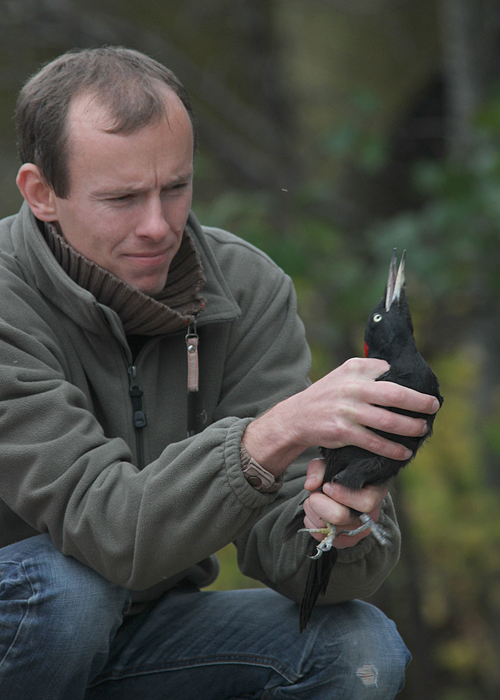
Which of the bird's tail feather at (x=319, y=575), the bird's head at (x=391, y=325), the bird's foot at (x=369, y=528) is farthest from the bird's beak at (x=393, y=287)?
the bird's tail feather at (x=319, y=575)

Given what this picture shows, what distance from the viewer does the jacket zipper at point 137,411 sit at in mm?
2186

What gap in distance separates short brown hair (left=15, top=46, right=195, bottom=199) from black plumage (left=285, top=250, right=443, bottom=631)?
31.3 inches

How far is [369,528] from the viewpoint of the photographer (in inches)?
76.2

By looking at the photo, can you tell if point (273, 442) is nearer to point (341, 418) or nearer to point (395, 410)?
point (341, 418)

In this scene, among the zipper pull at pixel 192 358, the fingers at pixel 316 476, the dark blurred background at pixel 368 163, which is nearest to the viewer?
the fingers at pixel 316 476

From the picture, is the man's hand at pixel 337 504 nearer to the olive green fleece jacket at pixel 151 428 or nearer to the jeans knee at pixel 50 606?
the olive green fleece jacket at pixel 151 428

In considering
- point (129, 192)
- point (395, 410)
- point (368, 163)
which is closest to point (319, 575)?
point (395, 410)

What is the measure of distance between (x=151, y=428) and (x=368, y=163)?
2.86 meters

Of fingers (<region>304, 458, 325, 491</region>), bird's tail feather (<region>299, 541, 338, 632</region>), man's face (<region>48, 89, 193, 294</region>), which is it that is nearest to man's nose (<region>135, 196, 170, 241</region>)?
man's face (<region>48, 89, 193, 294</region>)

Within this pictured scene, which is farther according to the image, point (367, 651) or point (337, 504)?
point (367, 651)

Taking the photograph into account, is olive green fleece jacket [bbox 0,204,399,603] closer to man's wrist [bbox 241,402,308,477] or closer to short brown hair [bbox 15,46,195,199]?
man's wrist [bbox 241,402,308,477]

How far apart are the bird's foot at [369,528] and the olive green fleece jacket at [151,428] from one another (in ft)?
0.27

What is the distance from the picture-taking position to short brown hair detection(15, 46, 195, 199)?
2.05 metres

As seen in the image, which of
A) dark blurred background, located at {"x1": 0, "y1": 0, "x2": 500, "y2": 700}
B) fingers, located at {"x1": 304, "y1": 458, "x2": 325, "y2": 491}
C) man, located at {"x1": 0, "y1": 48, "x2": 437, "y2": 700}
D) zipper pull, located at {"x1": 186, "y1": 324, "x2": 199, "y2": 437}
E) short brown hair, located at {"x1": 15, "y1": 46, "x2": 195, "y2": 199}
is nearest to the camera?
man, located at {"x1": 0, "y1": 48, "x2": 437, "y2": 700}
